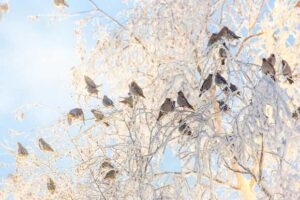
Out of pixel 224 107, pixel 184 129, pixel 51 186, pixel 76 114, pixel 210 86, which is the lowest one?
pixel 184 129

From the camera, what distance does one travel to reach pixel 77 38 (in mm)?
6715

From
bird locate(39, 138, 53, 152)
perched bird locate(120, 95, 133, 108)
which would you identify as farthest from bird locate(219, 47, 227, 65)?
bird locate(39, 138, 53, 152)

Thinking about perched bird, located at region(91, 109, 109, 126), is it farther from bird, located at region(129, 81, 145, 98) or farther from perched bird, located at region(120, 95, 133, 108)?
bird, located at region(129, 81, 145, 98)

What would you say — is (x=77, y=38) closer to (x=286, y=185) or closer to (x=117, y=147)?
(x=117, y=147)

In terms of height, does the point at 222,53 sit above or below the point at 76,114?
below

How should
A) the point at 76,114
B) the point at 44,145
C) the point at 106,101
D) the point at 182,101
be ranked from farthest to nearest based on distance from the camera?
1. the point at 44,145
2. the point at 76,114
3. the point at 106,101
4. the point at 182,101

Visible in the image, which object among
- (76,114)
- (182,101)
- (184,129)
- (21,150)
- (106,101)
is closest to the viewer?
(184,129)

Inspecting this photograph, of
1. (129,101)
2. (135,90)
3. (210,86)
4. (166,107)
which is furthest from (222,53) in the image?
(129,101)

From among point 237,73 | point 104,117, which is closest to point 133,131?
point 104,117

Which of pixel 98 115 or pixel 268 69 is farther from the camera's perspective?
pixel 98 115

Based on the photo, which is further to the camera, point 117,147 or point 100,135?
point 100,135

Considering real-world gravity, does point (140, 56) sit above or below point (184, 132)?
above

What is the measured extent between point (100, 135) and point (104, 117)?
0.79 meters

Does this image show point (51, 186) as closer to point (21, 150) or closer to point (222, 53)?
point (21, 150)
